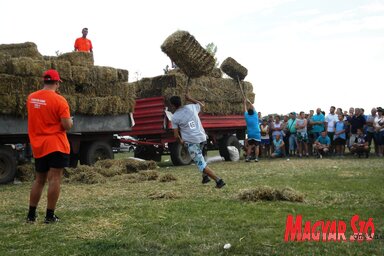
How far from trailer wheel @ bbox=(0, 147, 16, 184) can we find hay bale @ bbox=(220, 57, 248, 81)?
993 centimetres

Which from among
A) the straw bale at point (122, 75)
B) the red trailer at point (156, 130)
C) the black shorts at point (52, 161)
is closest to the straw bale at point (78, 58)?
the straw bale at point (122, 75)

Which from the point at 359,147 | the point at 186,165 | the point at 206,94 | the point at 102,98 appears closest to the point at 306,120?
the point at 359,147

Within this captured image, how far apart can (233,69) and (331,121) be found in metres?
4.42

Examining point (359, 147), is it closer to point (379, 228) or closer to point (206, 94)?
point (206, 94)

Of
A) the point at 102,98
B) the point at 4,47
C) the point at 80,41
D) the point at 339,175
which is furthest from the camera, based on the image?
the point at 80,41

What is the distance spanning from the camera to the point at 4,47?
13.2 metres

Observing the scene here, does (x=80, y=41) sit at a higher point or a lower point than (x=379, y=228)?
higher

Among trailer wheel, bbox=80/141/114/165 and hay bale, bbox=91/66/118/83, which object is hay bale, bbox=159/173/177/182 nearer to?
trailer wheel, bbox=80/141/114/165

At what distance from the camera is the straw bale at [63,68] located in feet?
43.1

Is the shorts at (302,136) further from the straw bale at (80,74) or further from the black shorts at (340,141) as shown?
the straw bale at (80,74)

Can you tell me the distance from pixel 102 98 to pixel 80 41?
2.49 meters

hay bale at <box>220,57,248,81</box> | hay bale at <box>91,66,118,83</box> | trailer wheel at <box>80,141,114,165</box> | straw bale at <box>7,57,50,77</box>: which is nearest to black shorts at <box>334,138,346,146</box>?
hay bale at <box>220,57,248,81</box>

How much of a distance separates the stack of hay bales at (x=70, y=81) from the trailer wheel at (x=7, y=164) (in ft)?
3.00

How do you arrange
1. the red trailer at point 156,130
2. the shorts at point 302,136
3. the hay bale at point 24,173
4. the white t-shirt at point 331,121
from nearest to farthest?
the hay bale at point 24,173, the red trailer at point 156,130, the white t-shirt at point 331,121, the shorts at point 302,136
